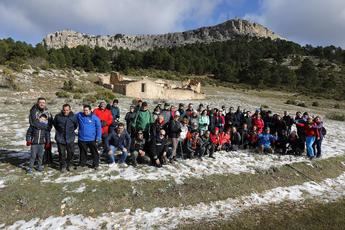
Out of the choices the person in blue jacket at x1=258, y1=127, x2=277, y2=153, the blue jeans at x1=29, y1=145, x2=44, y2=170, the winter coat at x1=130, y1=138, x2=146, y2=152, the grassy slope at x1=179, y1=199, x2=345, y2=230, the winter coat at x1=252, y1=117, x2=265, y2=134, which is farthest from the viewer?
the winter coat at x1=252, y1=117, x2=265, y2=134

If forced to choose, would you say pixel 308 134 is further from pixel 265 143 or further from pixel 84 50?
pixel 84 50

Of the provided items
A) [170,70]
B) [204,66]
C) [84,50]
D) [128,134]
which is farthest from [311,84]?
[128,134]

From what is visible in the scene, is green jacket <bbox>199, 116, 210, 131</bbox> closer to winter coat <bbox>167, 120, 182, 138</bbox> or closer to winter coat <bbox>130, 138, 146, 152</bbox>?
winter coat <bbox>167, 120, 182, 138</bbox>

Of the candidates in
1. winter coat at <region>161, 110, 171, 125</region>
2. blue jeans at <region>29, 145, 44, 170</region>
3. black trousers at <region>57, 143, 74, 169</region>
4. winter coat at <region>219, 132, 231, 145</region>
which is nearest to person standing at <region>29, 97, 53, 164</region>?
blue jeans at <region>29, 145, 44, 170</region>

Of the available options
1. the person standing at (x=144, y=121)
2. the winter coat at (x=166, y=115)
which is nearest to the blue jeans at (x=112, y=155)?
the person standing at (x=144, y=121)

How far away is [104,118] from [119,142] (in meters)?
1.00

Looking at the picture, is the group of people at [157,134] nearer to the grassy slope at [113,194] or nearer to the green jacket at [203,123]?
the green jacket at [203,123]

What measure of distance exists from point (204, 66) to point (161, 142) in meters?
81.1

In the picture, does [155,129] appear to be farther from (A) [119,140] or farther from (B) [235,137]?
(B) [235,137]

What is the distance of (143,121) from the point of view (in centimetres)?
1214

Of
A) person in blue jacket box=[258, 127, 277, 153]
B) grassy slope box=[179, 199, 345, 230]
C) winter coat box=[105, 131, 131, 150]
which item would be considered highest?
winter coat box=[105, 131, 131, 150]

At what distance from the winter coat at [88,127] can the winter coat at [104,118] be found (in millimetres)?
1040

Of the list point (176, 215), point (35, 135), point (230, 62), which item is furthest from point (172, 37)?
point (176, 215)

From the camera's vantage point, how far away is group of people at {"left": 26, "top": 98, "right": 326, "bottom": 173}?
10234 millimetres
